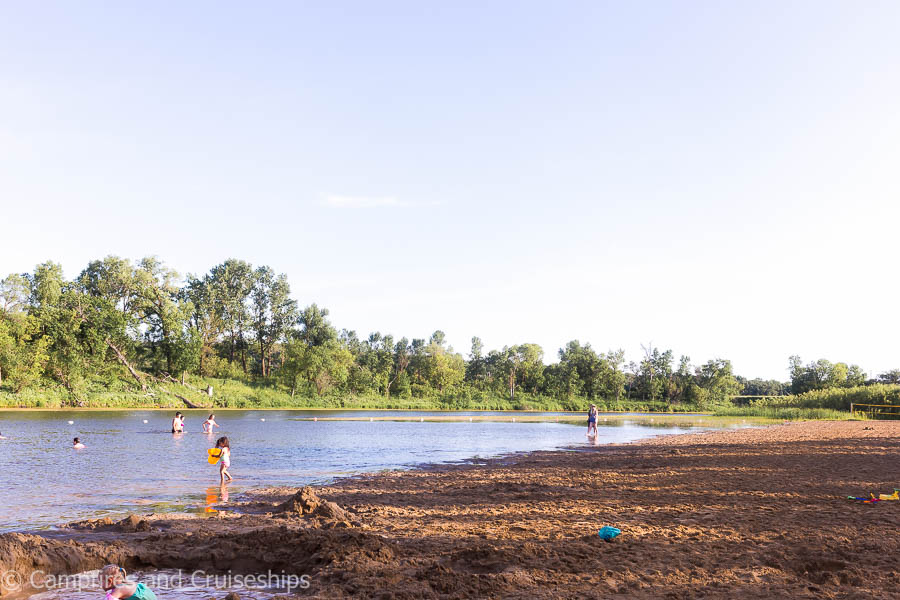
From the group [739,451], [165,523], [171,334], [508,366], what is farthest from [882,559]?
[508,366]

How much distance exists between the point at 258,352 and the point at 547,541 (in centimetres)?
11037

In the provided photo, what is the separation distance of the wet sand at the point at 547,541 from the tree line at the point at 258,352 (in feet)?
214

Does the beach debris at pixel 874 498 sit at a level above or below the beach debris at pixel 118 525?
above

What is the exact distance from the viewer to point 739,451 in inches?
1041

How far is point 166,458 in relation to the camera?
2502cm

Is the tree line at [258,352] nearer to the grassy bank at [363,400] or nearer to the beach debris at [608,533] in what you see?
the grassy bank at [363,400]

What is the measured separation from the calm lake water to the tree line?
32180mm

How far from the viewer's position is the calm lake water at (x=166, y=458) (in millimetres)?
15094

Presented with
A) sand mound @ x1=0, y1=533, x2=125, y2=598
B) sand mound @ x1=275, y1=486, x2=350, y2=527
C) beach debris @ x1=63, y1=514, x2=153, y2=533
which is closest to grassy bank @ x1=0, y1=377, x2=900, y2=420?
beach debris @ x1=63, y1=514, x2=153, y2=533

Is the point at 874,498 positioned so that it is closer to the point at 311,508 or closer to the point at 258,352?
the point at 311,508

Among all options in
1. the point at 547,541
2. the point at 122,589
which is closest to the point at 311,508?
the point at 547,541

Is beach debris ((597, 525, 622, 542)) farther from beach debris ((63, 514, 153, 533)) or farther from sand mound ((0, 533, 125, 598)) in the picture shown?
beach debris ((63, 514, 153, 533))

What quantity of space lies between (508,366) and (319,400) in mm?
41707

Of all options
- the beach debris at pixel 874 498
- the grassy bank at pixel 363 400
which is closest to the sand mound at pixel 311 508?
the beach debris at pixel 874 498
